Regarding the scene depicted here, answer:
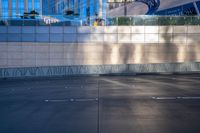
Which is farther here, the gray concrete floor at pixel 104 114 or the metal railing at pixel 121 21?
the metal railing at pixel 121 21

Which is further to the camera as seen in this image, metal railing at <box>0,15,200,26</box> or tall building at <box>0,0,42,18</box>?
tall building at <box>0,0,42,18</box>

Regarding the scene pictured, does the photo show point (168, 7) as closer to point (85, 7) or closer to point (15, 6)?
point (85, 7)

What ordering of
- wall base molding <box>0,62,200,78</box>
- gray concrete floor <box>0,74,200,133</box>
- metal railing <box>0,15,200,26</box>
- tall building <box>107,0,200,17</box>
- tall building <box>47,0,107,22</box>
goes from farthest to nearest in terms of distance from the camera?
tall building <box>47,0,107,22</box>, tall building <box>107,0,200,17</box>, metal railing <box>0,15,200,26</box>, wall base molding <box>0,62,200,78</box>, gray concrete floor <box>0,74,200,133</box>

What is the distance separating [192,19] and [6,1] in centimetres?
6186

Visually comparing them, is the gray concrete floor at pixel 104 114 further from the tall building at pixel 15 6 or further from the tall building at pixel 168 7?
the tall building at pixel 15 6

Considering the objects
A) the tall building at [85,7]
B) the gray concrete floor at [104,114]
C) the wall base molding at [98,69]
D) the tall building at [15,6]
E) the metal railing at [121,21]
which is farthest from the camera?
the tall building at [15,6]

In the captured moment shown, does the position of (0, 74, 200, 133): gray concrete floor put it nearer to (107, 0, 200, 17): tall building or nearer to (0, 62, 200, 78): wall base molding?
(0, 62, 200, 78): wall base molding

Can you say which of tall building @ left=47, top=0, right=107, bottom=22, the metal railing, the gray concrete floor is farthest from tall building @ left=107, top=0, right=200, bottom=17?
the gray concrete floor

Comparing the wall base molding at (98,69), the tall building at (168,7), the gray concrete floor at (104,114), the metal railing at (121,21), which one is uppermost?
the tall building at (168,7)

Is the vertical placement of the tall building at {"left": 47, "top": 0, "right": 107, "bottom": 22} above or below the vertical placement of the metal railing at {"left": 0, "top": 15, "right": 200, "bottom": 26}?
above

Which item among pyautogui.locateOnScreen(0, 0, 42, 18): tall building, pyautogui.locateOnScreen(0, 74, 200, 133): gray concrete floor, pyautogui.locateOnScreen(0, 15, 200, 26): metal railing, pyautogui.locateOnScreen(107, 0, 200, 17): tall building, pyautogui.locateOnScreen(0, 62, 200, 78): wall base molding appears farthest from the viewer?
pyautogui.locateOnScreen(0, 0, 42, 18): tall building

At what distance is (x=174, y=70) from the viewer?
30.7m

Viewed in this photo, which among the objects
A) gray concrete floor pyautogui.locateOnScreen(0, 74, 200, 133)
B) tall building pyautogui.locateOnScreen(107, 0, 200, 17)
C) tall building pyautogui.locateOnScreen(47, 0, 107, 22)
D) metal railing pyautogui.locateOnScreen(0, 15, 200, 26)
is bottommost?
gray concrete floor pyautogui.locateOnScreen(0, 74, 200, 133)

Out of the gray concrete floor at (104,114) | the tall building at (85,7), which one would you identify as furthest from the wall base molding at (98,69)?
the tall building at (85,7)
